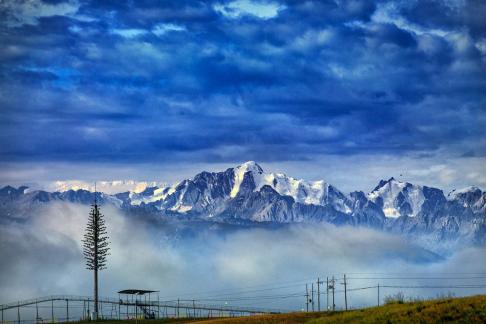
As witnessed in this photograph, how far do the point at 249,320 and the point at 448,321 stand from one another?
158 ft

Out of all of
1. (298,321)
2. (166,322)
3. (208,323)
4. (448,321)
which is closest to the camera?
(448,321)

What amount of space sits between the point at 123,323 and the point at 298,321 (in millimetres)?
87078

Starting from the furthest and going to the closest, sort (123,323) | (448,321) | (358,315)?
1. (123,323)
2. (358,315)
3. (448,321)

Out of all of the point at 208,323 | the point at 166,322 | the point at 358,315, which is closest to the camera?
the point at 358,315

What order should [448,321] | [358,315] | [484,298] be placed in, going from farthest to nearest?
[358,315]
[484,298]
[448,321]

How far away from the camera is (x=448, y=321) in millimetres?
84000

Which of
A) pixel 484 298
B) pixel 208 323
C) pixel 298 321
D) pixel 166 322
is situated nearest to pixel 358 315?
pixel 484 298

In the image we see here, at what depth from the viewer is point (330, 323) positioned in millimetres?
100062

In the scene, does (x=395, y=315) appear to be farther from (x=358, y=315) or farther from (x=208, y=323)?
(x=208, y=323)

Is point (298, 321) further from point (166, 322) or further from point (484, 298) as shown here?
point (166, 322)

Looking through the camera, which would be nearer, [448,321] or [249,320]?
[448,321]

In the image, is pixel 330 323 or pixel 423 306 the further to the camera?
pixel 330 323

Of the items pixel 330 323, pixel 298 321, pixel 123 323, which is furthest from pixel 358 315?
pixel 123 323

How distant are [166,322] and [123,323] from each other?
57.1 feet
